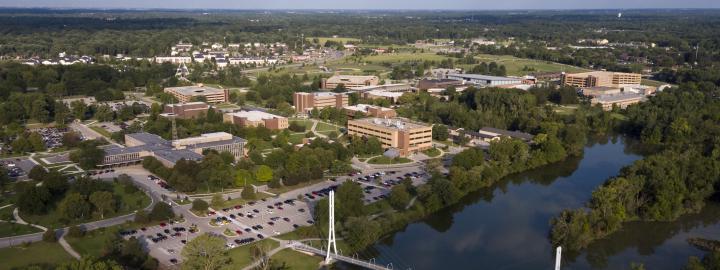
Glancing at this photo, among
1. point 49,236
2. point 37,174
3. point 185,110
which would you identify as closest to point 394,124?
point 185,110

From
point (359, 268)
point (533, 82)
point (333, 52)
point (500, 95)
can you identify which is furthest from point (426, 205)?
point (333, 52)

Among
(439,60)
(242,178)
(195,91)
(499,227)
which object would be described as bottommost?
(499,227)

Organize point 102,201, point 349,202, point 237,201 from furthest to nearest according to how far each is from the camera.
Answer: point 237,201
point 102,201
point 349,202

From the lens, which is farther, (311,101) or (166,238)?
(311,101)

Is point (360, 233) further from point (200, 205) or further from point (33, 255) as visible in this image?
point (33, 255)

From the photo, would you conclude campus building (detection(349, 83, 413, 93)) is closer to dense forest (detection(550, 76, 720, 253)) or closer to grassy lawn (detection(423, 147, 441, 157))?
grassy lawn (detection(423, 147, 441, 157))

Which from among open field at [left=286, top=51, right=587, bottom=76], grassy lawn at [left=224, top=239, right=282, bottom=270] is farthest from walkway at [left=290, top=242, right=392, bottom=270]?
open field at [left=286, top=51, right=587, bottom=76]

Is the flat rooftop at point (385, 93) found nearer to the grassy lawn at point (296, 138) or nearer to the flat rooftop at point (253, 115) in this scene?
the flat rooftop at point (253, 115)
